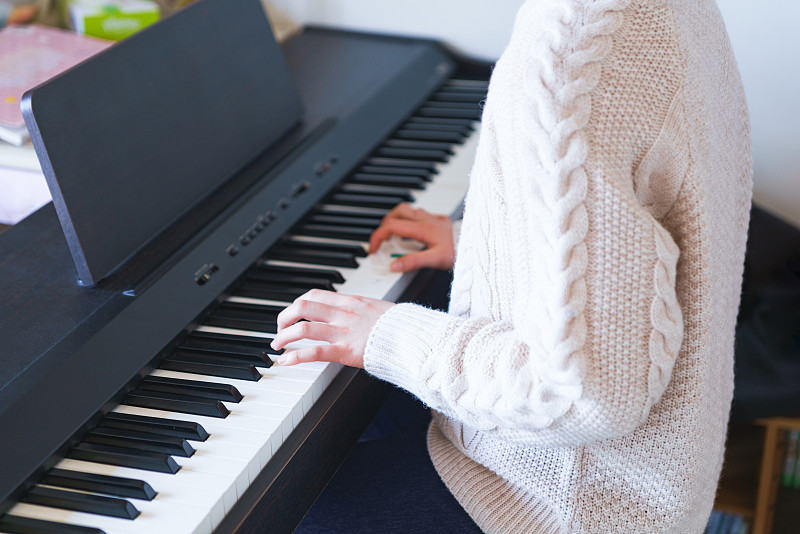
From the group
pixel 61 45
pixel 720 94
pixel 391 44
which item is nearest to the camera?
pixel 720 94

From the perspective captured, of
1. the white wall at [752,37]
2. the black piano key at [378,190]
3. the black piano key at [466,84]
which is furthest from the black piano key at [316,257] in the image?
the white wall at [752,37]

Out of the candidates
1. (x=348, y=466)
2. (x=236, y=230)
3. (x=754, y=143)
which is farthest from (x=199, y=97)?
(x=754, y=143)

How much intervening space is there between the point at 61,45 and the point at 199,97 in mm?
400

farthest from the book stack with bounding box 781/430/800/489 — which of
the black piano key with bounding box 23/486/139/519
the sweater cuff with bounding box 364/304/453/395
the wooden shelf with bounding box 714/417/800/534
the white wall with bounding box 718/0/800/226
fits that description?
the black piano key with bounding box 23/486/139/519

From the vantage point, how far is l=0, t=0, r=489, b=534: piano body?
912mm

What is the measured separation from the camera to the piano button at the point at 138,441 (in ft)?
3.15

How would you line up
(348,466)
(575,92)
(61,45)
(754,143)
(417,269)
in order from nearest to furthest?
(575,92), (348,466), (417,269), (61,45), (754,143)

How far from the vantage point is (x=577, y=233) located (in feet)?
2.59

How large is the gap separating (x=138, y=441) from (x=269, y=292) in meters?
0.36

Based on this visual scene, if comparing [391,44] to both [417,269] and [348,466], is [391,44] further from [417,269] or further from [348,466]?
[348,466]

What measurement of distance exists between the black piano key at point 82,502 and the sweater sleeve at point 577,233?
1.36 feet

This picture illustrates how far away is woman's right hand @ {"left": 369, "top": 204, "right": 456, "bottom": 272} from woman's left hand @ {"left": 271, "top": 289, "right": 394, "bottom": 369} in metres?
0.25

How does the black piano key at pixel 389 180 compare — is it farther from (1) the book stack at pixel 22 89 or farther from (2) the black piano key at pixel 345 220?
(1) the book stack at pixel 22 89

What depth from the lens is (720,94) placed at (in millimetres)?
916
